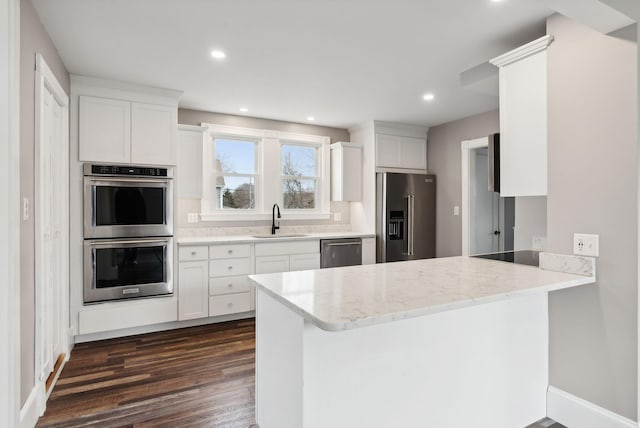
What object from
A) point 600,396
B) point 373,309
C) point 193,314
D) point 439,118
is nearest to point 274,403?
point 373,309

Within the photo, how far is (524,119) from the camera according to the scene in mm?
2209

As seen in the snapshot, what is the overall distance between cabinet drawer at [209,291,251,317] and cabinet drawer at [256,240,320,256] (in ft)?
1.62

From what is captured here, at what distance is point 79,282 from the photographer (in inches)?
126

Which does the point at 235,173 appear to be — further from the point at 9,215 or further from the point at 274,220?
the point at 9,215

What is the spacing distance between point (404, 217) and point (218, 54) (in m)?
3.05

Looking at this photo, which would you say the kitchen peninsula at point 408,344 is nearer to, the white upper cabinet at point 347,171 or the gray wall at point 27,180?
the gray wall at point 27,180

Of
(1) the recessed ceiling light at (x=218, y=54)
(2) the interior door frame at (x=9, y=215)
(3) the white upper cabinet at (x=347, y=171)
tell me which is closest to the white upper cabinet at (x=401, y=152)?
(3) the white upper cabinet at (x=347, y=171)

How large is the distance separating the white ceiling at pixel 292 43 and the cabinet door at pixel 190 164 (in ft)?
1.29

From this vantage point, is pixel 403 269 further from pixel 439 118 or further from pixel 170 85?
pixel 439 118

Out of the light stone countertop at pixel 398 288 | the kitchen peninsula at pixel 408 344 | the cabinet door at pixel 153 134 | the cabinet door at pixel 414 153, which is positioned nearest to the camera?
the light stone countertop at pixel 398 288

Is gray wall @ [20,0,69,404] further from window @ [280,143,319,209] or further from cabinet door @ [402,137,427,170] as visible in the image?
cabinet door @ [402,137,427,170]

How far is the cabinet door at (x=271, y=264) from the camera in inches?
156

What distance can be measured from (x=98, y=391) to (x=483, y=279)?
2.53 metres

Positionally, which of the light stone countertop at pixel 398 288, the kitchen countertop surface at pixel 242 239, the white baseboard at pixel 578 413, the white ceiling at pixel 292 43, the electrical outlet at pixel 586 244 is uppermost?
the white ceiling at pixel 292 43
